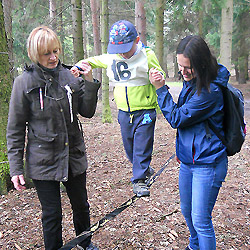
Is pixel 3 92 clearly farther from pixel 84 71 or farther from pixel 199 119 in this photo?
pixel 199 119

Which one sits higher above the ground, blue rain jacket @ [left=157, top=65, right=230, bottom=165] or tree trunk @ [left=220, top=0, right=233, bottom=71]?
tree trunk @ [left=220, top=0, right=233, bottom=71]

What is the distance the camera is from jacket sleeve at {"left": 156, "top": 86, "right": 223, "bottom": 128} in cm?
205

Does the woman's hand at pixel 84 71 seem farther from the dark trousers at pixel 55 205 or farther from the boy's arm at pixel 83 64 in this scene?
the dark trousers at pixel 55 205

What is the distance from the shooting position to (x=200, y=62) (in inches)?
80.7

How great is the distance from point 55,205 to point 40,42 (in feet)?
4.31

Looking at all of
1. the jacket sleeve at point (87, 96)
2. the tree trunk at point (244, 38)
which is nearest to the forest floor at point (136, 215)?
the jacket sleeve at point (87, 96)

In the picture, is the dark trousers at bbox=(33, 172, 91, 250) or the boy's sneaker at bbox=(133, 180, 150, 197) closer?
the dark trousers at bbox=(33, 172, 91, 250)

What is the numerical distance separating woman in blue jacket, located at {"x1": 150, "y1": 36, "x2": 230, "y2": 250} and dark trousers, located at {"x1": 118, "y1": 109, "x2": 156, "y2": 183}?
2.47 feet

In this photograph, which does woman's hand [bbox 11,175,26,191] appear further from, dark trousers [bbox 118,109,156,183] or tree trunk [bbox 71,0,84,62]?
tree trunk [bbox 71,0,84,62]

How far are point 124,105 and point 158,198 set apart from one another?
1788mm

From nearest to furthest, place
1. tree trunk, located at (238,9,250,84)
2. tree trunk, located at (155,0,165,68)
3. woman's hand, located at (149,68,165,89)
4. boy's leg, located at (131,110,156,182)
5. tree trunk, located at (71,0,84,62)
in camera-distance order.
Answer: woman's hand, located at (149,68,165,89) → boy's leg, located at (131,110,156,182) → tree trunk, located at (71,0,84,62) → tree trunk, located at (155,0,165,68) → tree trunk, located at (238,9,250,84)

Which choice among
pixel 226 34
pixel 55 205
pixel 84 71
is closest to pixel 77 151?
pixel 55 205

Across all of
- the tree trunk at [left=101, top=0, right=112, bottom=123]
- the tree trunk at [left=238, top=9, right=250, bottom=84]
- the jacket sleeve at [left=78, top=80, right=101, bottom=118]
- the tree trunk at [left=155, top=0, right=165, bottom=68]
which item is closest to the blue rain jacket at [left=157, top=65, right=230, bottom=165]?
the jacket sleeve at [left=78, top=80, right=101, bottom=118]

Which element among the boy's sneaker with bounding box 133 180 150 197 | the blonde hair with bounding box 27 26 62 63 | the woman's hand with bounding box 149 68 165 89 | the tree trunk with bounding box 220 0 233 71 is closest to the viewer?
the blonde hair with bounding box 27 26 62 63
